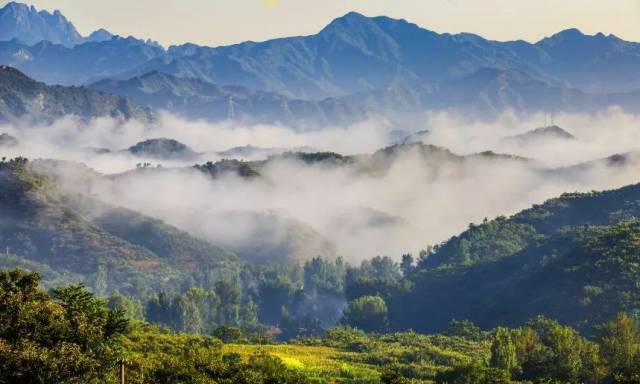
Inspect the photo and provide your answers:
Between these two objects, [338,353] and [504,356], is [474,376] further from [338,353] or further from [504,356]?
[338,353]

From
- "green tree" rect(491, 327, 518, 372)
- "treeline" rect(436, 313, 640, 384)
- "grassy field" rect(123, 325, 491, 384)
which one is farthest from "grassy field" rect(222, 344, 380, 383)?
"green tree" rect(491, 327, 518, 372)

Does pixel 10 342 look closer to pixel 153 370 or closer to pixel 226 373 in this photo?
pixel 153 370

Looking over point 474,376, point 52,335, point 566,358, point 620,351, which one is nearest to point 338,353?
point 566,358

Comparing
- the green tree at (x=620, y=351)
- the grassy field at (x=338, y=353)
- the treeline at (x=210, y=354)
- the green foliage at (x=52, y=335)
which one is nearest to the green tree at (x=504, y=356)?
the treeline at (x=210, y=354)

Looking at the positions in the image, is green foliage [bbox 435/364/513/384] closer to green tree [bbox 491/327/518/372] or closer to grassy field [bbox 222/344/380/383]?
grassy field [bbox 222/344/380/383]

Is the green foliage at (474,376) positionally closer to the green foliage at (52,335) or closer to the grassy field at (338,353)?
the grassy field at (338,353)

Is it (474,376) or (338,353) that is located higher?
(338,353)

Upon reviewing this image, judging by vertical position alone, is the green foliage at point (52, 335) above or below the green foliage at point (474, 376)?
above

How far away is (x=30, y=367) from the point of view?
54.2 meters

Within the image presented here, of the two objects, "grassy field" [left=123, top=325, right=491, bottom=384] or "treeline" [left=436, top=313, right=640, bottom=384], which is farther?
"treeline" [left=436, top=313, right=640, bottom=384]

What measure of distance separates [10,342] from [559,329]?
230ft

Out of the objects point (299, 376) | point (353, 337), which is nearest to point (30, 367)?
point (299, 376)

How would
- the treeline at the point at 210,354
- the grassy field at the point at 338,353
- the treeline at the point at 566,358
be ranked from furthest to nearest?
the treeline at the point at 566,358 < the grassy field at the point at 338,353 < the treeline at the point at 210,354

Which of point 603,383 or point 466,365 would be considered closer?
point 466,365
